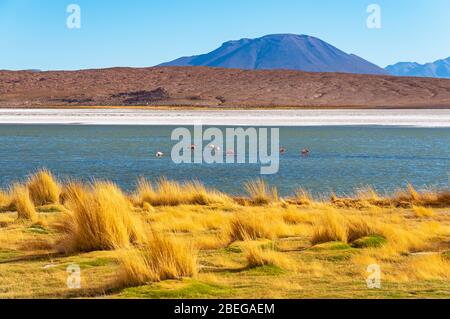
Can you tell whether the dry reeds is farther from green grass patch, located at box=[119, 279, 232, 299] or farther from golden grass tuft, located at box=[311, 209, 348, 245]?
green grass patch, located at box=[119, 279, 232, 299]

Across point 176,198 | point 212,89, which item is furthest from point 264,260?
point 212,89

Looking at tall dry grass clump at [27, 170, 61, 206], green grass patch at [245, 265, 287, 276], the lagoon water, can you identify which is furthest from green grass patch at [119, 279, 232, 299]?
the lagoon water

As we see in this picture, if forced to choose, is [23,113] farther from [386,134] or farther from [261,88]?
[261,88]

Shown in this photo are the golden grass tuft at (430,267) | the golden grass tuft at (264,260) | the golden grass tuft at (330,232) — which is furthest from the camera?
the golden grass tuft at (330,232)

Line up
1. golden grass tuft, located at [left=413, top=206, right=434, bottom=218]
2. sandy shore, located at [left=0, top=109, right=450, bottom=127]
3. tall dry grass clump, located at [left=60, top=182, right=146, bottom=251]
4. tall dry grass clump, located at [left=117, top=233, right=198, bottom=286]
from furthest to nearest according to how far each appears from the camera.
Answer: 1. sandy shore, located at [left=0, top=109, right=450, bottom=127]
2. golden grass tuft, located at [left=413, top=206, right=434, bottom=218]
3. tall dry grass clump, located at [left=60, top=182, right=146, bottom=251]
4. tall dry grass clump, located at [left=117, top=233, right=198, bottom=286]

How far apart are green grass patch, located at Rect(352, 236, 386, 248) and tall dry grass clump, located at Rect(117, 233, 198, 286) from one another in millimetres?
2634

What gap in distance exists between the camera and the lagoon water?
821 inches

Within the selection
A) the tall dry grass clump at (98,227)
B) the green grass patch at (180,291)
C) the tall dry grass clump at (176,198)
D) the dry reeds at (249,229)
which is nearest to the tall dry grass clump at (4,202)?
the tall dry grass clump at (176,198)

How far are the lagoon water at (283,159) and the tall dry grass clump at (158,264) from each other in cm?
1060

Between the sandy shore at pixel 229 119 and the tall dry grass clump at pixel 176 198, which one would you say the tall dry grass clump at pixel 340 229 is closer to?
the tall dry grass clump at pixel 176 198

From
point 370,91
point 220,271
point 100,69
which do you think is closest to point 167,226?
point 220,271

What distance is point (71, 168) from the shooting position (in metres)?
24.2

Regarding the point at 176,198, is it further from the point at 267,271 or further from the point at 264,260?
the point at 267,271

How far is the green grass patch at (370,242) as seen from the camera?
9.27 metres
